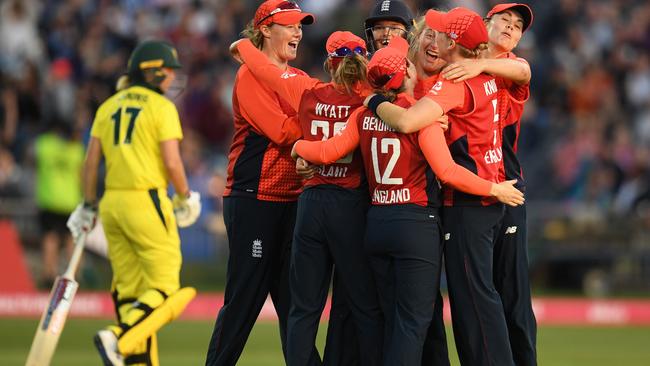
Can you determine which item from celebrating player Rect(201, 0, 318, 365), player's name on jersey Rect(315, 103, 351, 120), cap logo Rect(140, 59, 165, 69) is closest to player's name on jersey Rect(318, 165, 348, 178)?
player's name on jersey Rect(315, 103, 351, 120)

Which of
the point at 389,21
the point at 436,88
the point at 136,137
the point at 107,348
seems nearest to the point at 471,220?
the point at 436,88

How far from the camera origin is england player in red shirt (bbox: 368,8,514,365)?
7984 mm

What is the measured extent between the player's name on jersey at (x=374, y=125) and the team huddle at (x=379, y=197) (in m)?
0.01

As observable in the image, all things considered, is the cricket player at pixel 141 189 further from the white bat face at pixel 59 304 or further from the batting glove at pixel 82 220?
the white bat face at pixel 59 304

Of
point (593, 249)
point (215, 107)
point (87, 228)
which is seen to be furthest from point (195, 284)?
point (87, 228)

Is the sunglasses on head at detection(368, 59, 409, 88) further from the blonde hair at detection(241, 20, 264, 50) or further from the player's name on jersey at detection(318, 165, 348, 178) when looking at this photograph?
the blonde hair at detection(241, 20, 264, 50)

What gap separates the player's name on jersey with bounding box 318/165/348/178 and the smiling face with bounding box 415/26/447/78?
2.70ft

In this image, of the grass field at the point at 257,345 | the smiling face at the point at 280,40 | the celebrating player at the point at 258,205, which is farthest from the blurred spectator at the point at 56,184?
the smiling face at the point at 280,40

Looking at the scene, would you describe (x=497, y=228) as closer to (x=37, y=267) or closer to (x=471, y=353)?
(x=471, y=353)

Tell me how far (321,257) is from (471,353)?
1131 mm

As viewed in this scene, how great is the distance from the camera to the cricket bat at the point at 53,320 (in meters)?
9.06

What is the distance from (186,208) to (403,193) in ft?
8.10

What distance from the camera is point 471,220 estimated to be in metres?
8.02

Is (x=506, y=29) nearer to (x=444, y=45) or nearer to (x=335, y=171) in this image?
(x=444, y=45)
